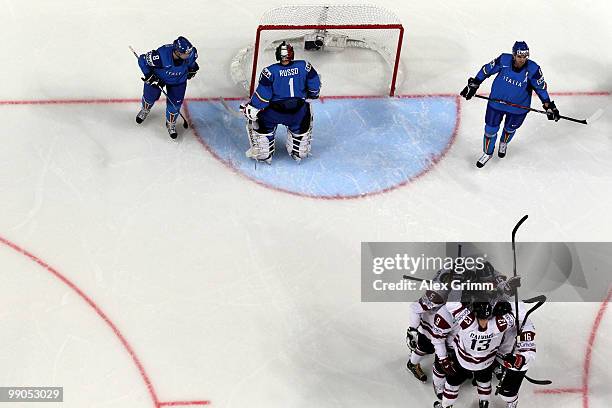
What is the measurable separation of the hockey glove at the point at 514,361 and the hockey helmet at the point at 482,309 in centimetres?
35

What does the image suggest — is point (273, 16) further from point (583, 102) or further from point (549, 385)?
point (549, 385)

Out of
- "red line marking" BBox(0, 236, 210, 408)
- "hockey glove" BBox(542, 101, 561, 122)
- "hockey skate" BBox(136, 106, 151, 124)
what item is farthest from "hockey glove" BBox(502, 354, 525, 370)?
"hockey skate" BBox(136, 106, 151, 124)

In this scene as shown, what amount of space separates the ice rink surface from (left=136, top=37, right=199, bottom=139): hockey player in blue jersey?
31cm

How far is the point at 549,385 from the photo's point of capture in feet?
20.1

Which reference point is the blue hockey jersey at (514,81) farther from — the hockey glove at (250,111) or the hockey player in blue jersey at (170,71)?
the hockey player in blue jersey at (170,71)

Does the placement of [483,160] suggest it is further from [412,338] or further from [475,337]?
[475,337]

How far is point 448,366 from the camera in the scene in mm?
5727

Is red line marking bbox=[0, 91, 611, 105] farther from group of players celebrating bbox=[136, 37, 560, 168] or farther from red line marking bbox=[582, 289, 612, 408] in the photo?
red line marking bbox=[582, 289, 612, 408]

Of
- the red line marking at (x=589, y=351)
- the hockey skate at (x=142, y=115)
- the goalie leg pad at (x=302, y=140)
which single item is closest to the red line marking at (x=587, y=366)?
the red line marking at (x=589, y=351)

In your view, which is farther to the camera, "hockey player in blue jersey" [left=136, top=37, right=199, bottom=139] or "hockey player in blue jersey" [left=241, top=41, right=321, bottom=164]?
"hockey player in blue jersey" [left=136, top=37, right=199, bottom=139]

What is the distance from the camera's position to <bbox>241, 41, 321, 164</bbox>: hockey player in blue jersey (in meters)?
6.78

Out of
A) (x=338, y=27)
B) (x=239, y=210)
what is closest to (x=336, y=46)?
(x=338, y=27)

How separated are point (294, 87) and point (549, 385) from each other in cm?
254

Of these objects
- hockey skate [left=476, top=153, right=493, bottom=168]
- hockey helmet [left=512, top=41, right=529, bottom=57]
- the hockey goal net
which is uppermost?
the hockey goal net
